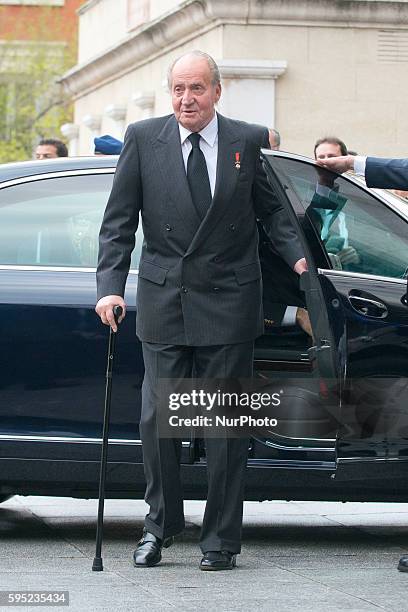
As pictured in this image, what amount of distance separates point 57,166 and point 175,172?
882 mm

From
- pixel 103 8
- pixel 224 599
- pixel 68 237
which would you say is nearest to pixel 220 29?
pixel 103 8

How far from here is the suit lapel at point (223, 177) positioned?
6.45 meters

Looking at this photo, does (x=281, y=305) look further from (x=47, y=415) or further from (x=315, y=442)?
(x=47, y=415)

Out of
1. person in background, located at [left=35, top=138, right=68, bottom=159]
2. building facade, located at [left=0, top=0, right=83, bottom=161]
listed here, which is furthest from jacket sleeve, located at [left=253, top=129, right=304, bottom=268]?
building facade, located at [left=0, top=0, right=83, bottom=161]

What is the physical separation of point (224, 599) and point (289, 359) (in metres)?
1.39

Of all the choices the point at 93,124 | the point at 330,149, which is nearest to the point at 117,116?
the point at 93,124

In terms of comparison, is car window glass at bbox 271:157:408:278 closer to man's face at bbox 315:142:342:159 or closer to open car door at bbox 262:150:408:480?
open car door at bbox 262:150:408:480

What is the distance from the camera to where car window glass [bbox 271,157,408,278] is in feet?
23.1

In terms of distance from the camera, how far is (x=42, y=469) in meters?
7.00

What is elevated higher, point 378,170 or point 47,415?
point 378,170

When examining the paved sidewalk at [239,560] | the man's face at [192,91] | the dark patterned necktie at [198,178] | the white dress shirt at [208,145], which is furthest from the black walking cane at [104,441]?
the man's face at [192,91]

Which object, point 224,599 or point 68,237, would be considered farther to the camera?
point 68,237

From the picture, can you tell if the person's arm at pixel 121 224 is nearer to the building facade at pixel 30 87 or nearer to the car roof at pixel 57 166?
the car roof at pixel 57 166

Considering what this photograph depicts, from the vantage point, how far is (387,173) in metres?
6.87
